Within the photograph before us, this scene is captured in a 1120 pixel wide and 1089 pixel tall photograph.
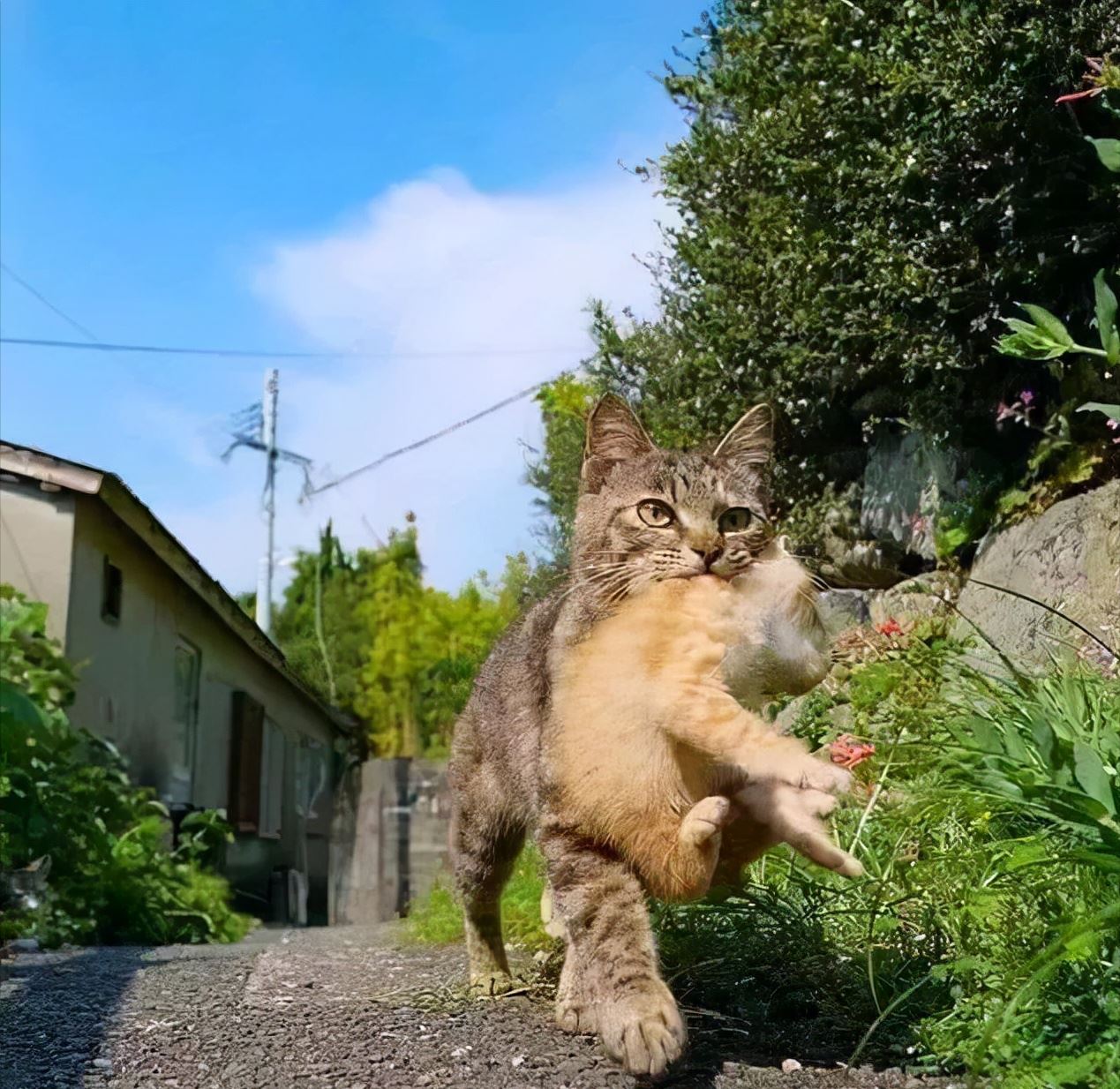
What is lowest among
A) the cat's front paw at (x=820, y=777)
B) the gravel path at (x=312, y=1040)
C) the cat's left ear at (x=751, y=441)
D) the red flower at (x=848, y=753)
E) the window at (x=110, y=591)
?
the gravel path at (x=312, y=1040)

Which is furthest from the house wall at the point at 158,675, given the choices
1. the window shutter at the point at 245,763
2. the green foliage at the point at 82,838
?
the green foliage at the point at 82,838

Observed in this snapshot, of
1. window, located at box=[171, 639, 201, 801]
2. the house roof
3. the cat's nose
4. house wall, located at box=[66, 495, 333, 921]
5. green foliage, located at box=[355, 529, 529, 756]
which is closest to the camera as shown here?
the cat's nose

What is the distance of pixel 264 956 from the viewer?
4652 mm

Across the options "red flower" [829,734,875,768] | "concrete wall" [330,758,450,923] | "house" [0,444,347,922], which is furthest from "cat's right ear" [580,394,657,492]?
"concrete wall" [330,758,450,923]

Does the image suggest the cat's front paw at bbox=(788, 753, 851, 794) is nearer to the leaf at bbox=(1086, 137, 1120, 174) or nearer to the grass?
the grass

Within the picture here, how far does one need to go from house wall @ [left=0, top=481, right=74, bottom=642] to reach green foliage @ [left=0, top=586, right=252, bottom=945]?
2.15 feet

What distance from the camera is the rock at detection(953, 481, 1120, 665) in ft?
17.9

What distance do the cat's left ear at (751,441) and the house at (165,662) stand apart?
618 centimetres

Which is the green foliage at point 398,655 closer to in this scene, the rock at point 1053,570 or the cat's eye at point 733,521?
the rock at point 1053,570

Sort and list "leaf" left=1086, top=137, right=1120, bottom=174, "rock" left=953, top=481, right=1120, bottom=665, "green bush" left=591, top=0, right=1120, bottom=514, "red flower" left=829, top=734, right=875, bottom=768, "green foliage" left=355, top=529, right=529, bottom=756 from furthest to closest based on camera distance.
A: "green foliage" left=355, top=529, right=529, bottom=756 < "green bush" left=591, top=0, right=1120, bottom=514 < "rock" left=953, top=481, right=1120, bottom=665 < "red flower" left=829, top=734, right=875, bottom=768 < "leaf" left=1086, top=137, right=1120, bottom=174

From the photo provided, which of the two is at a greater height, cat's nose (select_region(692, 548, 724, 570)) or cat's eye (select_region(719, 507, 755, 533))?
cat's eye (select_region(719, 507, 755, 533))

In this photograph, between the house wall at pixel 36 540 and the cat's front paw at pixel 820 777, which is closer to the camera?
the cat's front paw at pixel 820 777

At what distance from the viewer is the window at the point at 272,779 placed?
1354 cm

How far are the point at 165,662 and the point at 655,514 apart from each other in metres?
8.76
